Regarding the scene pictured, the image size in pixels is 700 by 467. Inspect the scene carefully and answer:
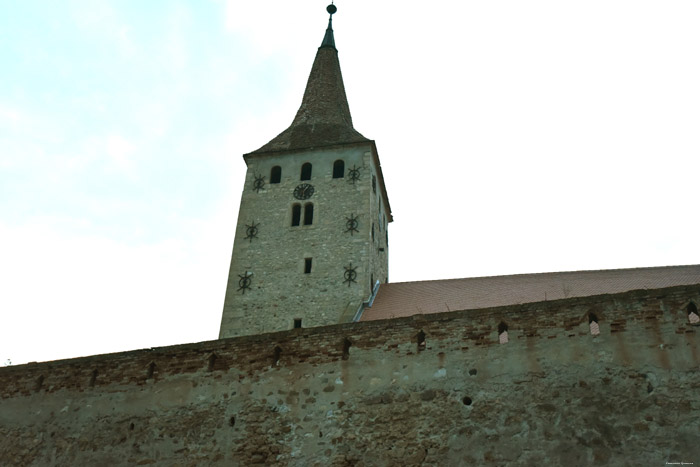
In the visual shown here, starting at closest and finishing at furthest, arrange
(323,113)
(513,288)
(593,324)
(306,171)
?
(593,324) → (513,288) → (306,171) → (323,113)

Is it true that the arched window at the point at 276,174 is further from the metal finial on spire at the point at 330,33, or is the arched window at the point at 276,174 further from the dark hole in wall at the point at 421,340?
the dark hole in wall at the point at 421,340

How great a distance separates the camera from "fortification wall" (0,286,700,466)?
30.5 ft

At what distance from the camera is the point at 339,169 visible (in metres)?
24.8

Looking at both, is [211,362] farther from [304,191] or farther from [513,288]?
[304,191]

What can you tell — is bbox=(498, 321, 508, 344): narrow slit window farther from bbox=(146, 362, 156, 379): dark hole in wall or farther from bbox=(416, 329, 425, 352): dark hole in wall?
bbox=(146, 362, 156, 379): dark hole in wall

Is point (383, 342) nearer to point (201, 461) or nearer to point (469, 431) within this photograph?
point (469, 431)

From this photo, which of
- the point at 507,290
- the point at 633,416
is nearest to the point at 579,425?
the point at 633,416

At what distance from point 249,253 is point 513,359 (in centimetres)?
1449

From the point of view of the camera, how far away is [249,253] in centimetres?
2322

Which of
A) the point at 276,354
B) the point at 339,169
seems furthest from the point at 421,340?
the point at 339,169

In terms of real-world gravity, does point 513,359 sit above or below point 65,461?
above

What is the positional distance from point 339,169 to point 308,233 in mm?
3012

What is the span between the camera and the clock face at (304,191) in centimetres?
2425

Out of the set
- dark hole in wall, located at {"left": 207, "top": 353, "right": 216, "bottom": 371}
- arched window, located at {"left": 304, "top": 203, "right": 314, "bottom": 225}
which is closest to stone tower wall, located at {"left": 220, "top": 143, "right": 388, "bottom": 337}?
arched window, located at {"left": 304, "top": 203, "right": 314, "bottom": 225}
